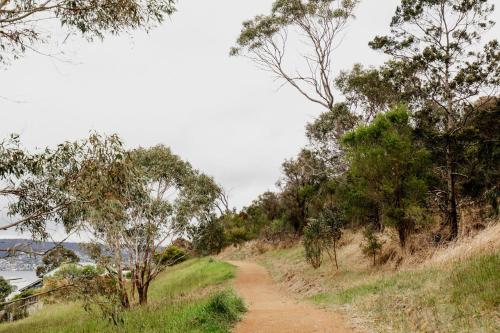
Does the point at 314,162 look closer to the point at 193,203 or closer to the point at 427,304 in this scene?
the point at 193,203

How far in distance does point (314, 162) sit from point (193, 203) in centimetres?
1447

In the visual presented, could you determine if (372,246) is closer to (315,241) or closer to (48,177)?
(315,241)

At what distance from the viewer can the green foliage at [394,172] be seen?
14789 mm

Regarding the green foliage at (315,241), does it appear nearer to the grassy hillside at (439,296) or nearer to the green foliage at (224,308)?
the grassy hillside at (439,296)

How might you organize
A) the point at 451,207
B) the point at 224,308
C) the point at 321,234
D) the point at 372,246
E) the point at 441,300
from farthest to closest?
the point at 321,234, the point at 372,246, the point at 451,207, the point at 224,308, the point at 441,300

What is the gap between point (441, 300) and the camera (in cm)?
766

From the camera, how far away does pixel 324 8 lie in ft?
82.6

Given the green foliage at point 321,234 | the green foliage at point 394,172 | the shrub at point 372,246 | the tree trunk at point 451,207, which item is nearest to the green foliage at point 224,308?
the shrub at point 372,246

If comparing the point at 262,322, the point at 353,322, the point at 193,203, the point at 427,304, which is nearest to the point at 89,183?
the point at 262,322

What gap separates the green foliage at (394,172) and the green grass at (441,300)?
4.50m

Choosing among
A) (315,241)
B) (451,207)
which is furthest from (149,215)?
(451,207)

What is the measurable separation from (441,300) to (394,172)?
8.11m

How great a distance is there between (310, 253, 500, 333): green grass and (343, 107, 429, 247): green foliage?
4.50 m

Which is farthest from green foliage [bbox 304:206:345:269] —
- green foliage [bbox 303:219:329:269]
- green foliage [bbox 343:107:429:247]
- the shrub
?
green foliage [bbox 343:107:429:247]
